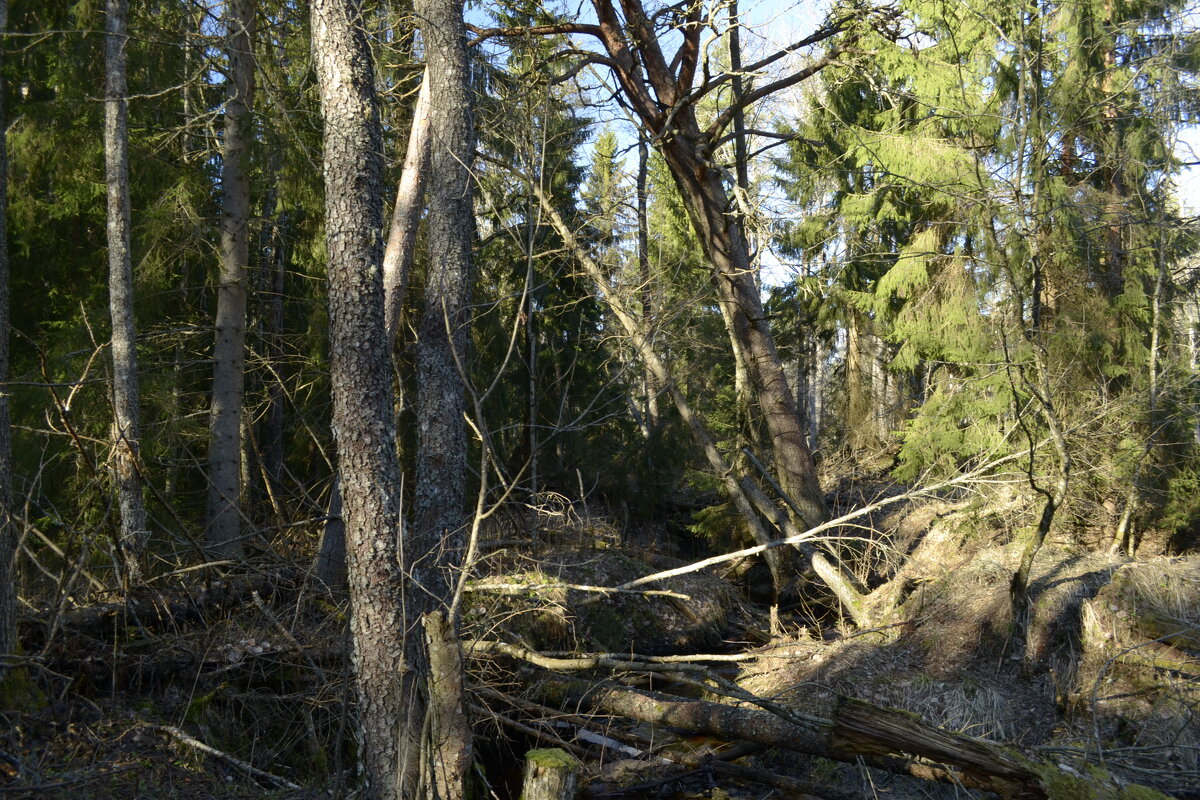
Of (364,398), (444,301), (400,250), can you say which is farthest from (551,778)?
(400,250)

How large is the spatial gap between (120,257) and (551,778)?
23.4ft

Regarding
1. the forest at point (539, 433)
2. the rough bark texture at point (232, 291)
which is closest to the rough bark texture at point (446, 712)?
the forest at point (539, 433)

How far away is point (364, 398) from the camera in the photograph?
5059 millimetres

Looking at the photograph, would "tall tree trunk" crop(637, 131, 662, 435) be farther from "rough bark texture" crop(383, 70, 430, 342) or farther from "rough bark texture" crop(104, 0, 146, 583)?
"rough bark texture" crop(104, 0, 146, 583)

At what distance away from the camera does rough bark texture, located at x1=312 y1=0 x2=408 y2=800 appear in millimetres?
4855

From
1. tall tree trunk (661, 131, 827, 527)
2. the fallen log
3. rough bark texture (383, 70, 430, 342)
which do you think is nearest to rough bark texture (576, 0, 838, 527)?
tall tree trunk (661, 131, 827, 527)

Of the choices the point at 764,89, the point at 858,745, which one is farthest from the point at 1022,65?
the point at 858,745

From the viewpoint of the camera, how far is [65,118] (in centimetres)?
955

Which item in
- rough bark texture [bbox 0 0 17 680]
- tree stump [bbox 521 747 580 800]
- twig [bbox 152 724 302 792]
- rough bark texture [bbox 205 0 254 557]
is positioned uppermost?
rough bark texture [bbox 205 0 254 557]

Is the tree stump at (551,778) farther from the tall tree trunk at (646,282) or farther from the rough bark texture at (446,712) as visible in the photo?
the tall tree trunk at (646,282)

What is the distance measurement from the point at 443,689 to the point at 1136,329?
30.4ft

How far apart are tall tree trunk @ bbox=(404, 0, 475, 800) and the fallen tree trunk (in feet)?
5.79

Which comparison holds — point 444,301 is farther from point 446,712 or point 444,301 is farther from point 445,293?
point 446,712

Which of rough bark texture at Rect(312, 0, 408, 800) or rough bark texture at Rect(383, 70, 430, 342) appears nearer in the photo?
rough bark texture at Rect(312, 0, 408, 800)
